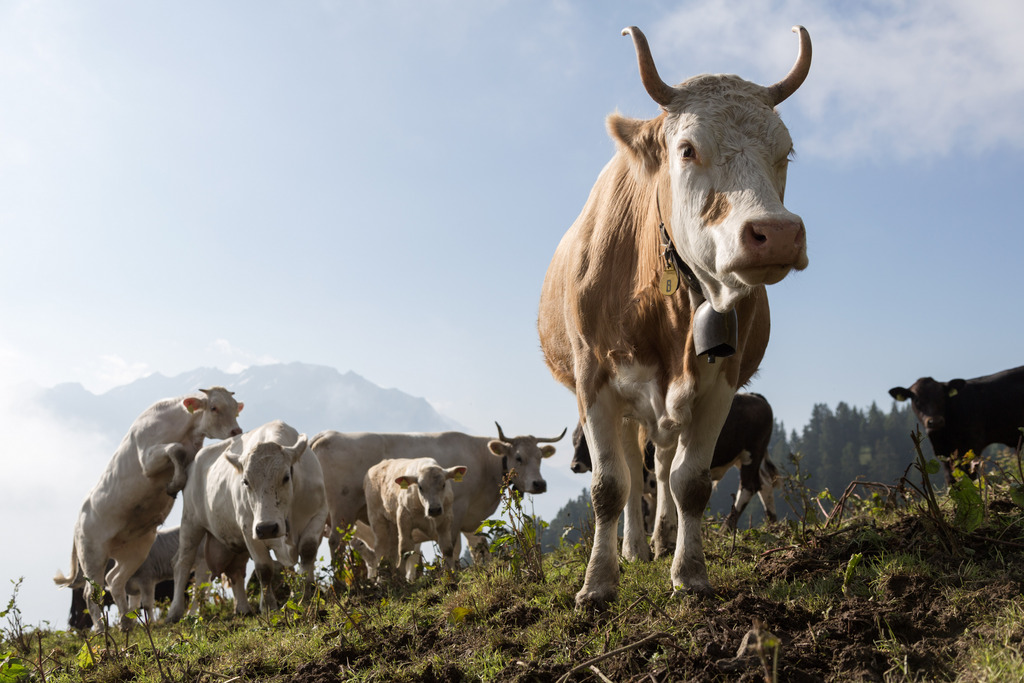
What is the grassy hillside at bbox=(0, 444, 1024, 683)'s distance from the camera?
Answer: 3.06 metres

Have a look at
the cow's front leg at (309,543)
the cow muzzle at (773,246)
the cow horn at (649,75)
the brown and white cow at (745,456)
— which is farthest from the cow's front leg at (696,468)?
the cow's front leg at (309,543)

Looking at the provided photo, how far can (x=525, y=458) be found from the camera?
11336 mm

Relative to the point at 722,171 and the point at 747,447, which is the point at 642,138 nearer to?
the point at 722,171

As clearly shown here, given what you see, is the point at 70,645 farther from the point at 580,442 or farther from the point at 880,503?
the point at 880,503

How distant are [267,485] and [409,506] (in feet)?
6.21

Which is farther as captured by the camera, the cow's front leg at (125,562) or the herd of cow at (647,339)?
the cow's front leg at (125,562)

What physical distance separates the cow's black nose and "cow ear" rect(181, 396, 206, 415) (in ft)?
13.1

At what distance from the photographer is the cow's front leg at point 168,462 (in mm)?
10008

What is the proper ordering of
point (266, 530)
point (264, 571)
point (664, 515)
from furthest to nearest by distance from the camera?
point (264, 571)
point (266, 530)
point (664, 515)

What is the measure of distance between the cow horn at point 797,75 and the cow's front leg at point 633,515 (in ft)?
8.41

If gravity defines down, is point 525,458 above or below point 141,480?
below

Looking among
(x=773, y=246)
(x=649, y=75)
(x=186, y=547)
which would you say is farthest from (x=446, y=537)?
(x=773, y=246)

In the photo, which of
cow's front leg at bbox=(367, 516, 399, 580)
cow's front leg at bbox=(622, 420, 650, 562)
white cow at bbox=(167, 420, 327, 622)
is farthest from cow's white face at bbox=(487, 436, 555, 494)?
cow's front leg at bbox=(622, 420, 650, 562)

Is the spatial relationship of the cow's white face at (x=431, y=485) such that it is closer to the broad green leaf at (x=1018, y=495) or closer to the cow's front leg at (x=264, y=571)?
the cow's front leg at (x=264, y=571)
